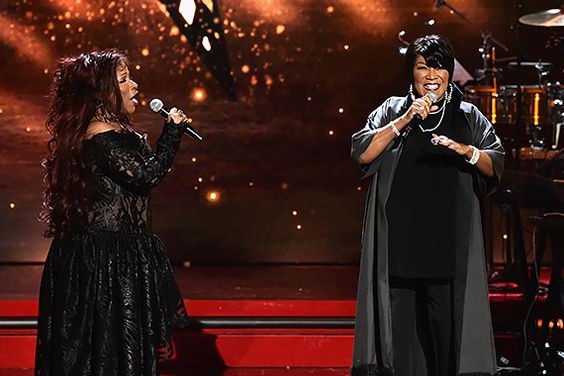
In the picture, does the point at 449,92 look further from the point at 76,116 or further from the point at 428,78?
the point at 76,116

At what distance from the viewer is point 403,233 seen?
3.01 metres

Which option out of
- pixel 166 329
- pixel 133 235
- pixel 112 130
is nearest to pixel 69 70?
pixel 112 130

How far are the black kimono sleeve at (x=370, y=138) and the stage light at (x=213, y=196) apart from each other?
10.8 ft

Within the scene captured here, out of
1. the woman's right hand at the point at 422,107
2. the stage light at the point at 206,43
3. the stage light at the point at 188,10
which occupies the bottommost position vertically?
the woman's right hand at the point at 422,107

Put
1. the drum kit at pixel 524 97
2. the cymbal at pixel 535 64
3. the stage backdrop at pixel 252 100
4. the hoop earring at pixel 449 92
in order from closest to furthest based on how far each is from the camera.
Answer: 1. the hoop earring at pixel 449 92
2. the drum kit at pixel 524 97
3. the cymbal at pixel 535 64
4. the stage backdrop at pixel 252 100

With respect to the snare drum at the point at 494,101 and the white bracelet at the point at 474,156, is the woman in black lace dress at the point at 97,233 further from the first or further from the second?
Answer: the snare drum at the point at 494,101

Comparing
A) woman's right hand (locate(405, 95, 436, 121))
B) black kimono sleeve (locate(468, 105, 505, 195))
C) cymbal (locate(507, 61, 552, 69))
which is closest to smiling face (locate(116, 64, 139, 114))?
woman's right hand (locate(405, 95, 436, 121))

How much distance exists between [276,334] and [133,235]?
1.45 metres

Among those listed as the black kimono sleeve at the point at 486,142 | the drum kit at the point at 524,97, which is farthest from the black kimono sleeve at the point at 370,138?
the drum kit at the point at 524,97

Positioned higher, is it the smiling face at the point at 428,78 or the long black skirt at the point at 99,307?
the smiling face at the point at 428,78

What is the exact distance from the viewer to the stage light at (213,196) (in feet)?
20.7

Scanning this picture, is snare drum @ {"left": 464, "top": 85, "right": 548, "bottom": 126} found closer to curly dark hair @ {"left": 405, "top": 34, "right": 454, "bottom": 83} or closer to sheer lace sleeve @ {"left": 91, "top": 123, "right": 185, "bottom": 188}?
curly dark hair @ {"left": 405, "top": 34, "right": 454, "bottom": 83}

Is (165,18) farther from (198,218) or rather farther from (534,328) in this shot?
(534,328)

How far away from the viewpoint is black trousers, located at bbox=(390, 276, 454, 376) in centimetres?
304
